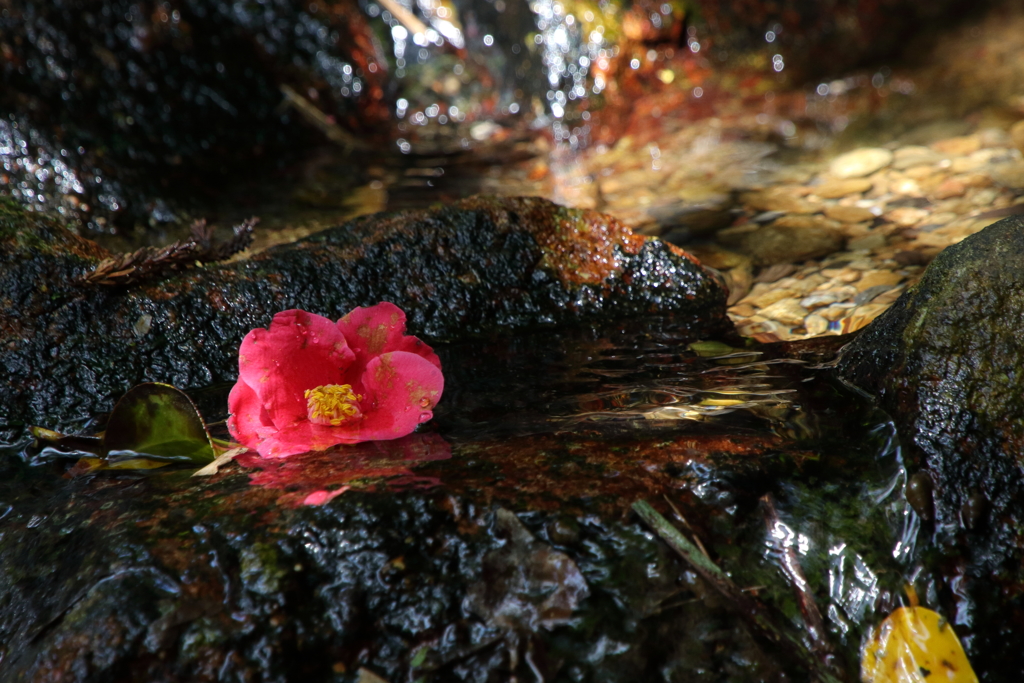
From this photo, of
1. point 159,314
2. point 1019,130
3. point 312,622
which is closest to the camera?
point 312,622

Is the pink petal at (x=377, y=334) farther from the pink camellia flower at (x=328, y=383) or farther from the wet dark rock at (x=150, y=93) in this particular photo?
the wet dark rock at (x=150, y=93)

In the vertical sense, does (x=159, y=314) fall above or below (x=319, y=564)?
above

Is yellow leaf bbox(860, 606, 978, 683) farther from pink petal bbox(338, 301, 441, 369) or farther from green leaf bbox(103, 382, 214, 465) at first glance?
green leaf bbox(103, 382, 214, 465)

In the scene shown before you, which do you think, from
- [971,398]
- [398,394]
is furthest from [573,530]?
[971,398]

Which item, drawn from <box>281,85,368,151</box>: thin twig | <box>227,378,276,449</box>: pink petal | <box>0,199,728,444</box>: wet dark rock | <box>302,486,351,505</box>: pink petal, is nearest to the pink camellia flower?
<box>227,378,276,449</box>: pink petal

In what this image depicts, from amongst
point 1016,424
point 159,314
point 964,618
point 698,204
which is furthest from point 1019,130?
point 159,314

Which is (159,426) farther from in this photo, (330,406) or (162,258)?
(162,258)

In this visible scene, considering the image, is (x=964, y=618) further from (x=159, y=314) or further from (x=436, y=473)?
(x=159, y=314)
